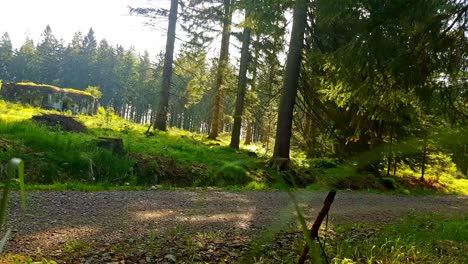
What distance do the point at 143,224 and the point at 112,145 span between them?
5.32m

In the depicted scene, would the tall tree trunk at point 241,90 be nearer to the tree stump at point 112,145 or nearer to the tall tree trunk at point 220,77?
the tall tree trunk at point 220,77

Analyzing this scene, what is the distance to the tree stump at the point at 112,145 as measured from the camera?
9.62 m

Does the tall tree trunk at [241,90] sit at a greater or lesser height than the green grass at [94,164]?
greater

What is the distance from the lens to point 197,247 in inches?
153

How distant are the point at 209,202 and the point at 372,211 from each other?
3.42 meters

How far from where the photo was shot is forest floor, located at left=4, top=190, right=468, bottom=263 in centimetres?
358

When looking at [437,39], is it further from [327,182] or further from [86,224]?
[327,182]

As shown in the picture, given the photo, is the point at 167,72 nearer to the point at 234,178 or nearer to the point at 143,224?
the point at 234,178

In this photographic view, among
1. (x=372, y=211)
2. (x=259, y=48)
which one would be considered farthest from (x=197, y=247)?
(x=259, y=48)

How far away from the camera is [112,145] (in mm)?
9711

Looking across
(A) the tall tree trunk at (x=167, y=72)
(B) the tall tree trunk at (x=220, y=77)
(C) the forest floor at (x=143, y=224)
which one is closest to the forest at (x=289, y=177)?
(C) the forest floor at (x=143, y=224)

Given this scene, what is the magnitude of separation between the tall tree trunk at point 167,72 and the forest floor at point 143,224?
12172mm

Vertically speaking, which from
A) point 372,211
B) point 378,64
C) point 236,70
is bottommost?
point 372,211

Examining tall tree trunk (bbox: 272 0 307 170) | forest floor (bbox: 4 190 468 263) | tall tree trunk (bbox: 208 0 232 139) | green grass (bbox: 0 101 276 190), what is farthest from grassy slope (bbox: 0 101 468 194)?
tall tree trunk (bbox: 208 0 232 139)
